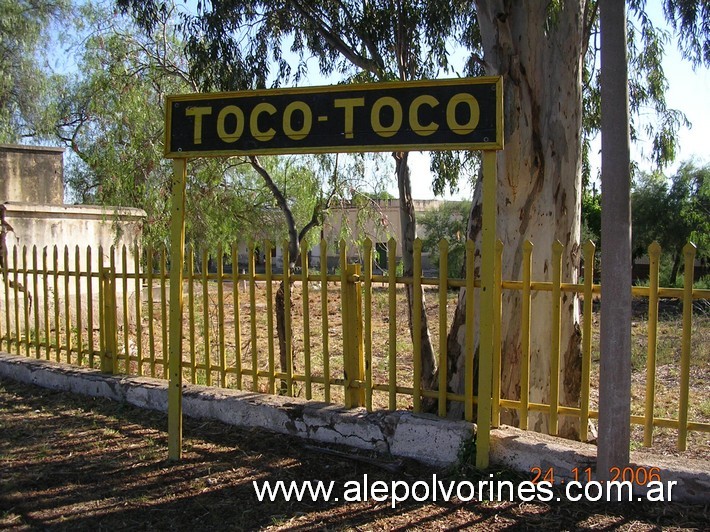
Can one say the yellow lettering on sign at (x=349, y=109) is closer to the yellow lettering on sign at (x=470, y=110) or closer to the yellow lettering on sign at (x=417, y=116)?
the yellow lettering on sign at (x=417, y=116)

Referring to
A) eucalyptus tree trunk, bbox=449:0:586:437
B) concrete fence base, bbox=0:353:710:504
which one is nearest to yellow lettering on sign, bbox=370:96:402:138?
eucalyptus tree trunk, bbox=449:0:586:437

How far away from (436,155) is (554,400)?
5504 millimetres

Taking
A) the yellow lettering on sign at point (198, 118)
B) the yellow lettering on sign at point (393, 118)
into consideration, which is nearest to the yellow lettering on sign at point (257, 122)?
the yellow lettering on sign at point (198, 118)

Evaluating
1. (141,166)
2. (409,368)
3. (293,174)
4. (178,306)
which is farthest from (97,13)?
(178,306)

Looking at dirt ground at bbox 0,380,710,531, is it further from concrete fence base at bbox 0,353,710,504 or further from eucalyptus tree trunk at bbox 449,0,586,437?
eucalyptus tree trunk at bbox 449,0,586,437

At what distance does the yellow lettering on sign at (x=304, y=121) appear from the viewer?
444 cm

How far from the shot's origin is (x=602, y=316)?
378cm

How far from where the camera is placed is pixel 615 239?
3.70 metres

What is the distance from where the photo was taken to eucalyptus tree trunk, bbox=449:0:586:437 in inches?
212

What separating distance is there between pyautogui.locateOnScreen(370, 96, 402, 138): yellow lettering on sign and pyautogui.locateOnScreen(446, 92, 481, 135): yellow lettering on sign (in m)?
0.32

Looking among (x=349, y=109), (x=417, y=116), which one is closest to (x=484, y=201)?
(x=417, y=116)

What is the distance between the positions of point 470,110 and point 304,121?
3.65ft

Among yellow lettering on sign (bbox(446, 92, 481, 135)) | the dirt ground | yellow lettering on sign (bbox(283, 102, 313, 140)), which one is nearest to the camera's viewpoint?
the dirt ground

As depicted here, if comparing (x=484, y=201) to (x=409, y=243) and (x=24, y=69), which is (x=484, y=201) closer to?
(x=409, y=243)
